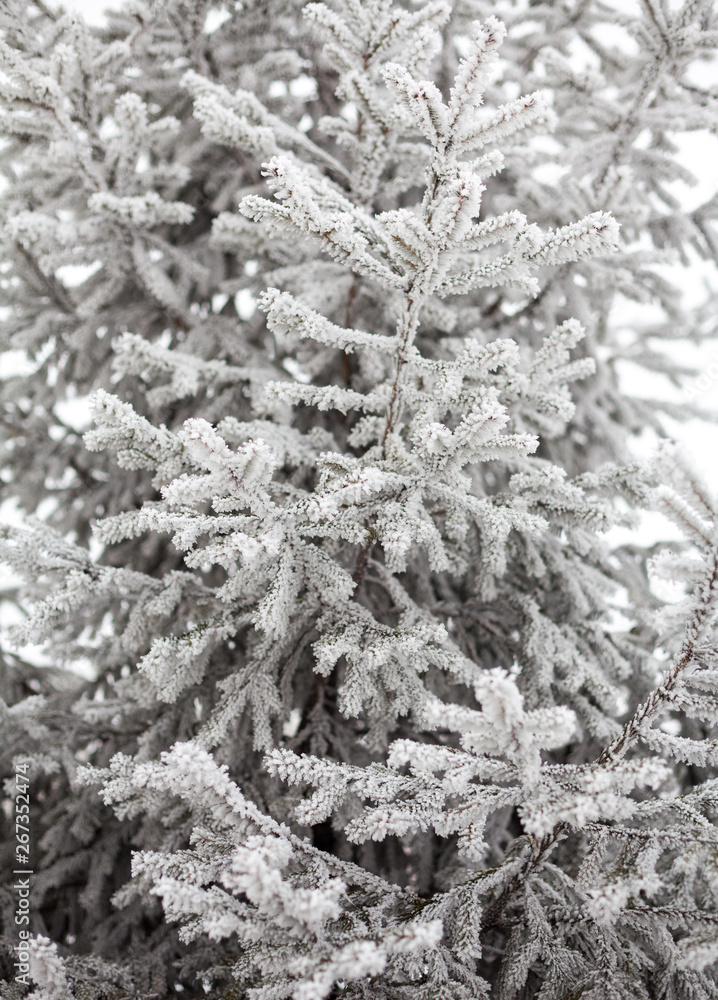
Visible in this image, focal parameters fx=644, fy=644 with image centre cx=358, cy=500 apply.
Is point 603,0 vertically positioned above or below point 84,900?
above

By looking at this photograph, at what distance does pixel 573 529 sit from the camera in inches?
79.5

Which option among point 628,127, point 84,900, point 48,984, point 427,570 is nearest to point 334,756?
point 427,570

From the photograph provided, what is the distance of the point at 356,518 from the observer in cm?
183

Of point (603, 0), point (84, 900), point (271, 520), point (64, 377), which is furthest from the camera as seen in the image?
point (64, 377)

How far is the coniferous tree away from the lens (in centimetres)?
146

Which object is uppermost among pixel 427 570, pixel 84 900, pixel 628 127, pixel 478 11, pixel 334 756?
pixel 478 11

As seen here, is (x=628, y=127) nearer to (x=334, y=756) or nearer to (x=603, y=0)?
(x=603, y=0)

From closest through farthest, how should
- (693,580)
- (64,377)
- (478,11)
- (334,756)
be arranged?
(693,580)
(334,756)
(478,11)
(64,377)

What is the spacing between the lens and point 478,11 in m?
2.85

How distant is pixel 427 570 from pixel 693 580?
56.7 inches

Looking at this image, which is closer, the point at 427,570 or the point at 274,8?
the point at 427,570

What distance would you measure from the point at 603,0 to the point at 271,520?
3248 mm

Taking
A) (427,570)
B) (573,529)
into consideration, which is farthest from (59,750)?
(573,529)

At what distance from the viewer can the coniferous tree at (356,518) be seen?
1.46m
